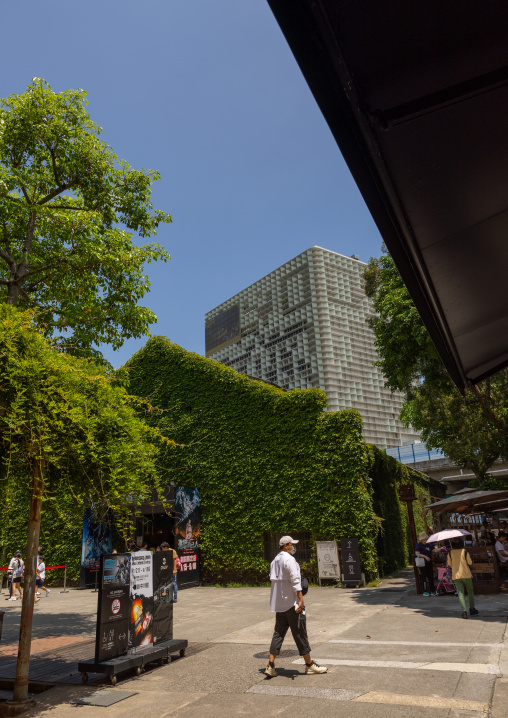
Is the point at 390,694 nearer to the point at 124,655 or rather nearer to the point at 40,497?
the point at 124,655

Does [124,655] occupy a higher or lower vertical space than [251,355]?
lower

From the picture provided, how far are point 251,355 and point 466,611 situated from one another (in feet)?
506

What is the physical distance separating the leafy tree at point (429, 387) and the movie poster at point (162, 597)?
19.8ft

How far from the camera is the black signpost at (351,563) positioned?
1731cm

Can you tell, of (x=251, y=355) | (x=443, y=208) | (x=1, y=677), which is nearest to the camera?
(x=443, y=208)

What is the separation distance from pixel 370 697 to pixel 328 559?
12857 mm

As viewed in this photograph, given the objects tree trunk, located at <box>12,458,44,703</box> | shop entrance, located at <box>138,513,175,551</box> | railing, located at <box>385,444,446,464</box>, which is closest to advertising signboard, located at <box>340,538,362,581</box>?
shop entrance, located at <box>138,513,175,551</box>

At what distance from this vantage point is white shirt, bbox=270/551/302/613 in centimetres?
704

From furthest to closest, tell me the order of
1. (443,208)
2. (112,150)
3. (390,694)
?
(112,150), (390,694), (443,208)

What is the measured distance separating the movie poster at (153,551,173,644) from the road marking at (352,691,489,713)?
4.04 meters

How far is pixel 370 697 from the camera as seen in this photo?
577 centimetres

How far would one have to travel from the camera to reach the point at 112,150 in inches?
504

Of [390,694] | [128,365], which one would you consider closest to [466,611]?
[390,694]

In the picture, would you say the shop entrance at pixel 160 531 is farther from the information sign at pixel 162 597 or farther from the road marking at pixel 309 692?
the road marking at pixel 309 692
